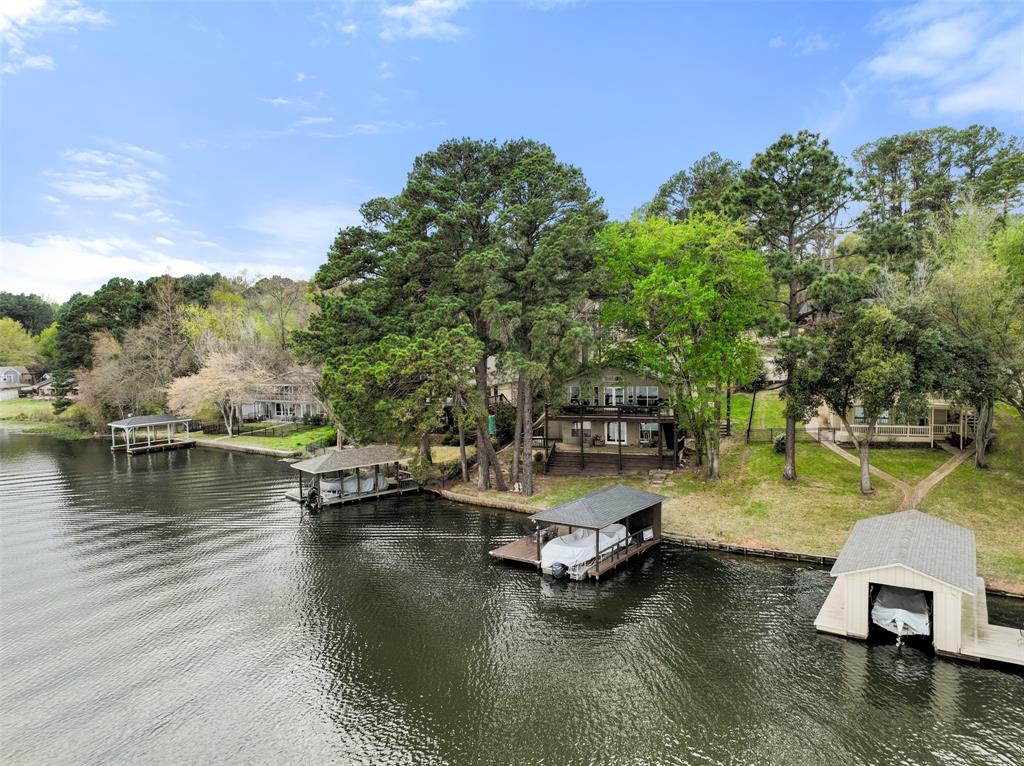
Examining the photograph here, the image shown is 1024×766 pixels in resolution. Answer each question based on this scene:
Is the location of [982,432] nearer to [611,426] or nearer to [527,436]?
[611,426]

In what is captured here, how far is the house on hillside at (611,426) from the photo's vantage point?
32.4m

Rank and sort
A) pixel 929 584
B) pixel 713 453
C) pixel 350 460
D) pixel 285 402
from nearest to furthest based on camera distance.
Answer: pixel 929 584, pixel 713 453, pixel 350 460, pixel 285 402

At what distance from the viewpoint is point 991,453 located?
2728 cm

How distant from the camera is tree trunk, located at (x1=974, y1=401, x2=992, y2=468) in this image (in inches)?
1008

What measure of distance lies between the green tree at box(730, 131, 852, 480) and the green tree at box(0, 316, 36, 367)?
124 m

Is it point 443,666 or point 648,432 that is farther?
point 648,432

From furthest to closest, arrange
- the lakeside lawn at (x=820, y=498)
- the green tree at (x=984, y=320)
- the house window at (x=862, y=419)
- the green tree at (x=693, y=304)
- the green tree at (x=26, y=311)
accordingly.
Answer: the green tree at (x=26, y=311)
the house window at (x=862, y=419)
the green tree at (x=693, y=304)
the green tree at (x=984, y=320)
the lakeside lawn at (x=820, y=498)

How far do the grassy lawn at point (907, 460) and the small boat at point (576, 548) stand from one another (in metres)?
15.4

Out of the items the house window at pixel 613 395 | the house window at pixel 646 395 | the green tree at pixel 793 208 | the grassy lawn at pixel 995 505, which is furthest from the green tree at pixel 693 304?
the grassy lawn at pixel 995 505

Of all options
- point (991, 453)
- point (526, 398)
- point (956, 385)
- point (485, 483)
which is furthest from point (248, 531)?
point (991, 453)

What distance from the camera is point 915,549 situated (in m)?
15.6

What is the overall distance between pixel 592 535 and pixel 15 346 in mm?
122936

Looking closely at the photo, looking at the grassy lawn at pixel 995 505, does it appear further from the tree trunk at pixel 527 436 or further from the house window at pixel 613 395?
the tree trunk at pixel 527 436

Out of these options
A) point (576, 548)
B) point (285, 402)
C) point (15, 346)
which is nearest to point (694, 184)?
point (576, 548)
